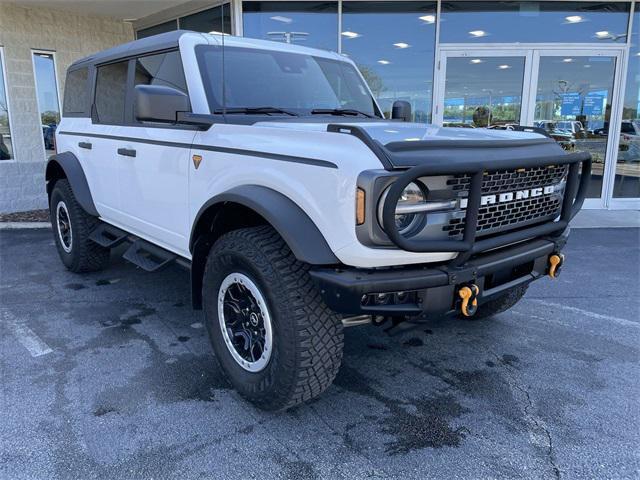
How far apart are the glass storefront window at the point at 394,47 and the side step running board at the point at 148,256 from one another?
5448 mm

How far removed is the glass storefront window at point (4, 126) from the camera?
8.25 metres

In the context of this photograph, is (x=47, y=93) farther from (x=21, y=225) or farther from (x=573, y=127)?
(x=573, y=127)

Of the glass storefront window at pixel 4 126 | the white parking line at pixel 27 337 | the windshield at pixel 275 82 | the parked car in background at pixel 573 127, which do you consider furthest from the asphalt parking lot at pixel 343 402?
the parked car in background at pixel 573 127

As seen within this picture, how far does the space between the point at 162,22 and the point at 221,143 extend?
26.3 feet

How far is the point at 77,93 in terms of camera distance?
16.1 ft

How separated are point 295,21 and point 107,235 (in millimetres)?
5478

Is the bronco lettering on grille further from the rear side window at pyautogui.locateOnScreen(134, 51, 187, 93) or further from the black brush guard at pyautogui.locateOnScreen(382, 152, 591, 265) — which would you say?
the rear side window at pyautogui.locateOnScreen(134, 51, 187, 93)

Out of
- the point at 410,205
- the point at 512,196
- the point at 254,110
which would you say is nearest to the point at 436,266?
the point at 410,205

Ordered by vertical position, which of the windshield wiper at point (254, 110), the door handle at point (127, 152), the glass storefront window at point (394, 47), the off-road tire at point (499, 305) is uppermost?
the glass storefront window at point (394, 47)

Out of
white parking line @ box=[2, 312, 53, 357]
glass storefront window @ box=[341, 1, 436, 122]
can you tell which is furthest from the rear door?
glass storefront window @ box=[341, 1, 436, 122]

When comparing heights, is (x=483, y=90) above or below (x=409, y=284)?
above

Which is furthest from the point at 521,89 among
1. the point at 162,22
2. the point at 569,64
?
the point at 162,22

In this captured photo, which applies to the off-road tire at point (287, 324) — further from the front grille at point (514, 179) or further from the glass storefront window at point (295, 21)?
the glass storefront window at point (295, 21)

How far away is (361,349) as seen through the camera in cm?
348
